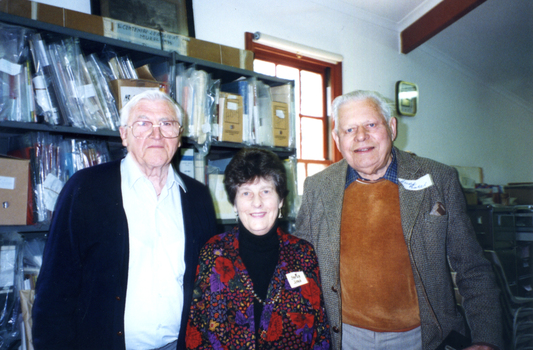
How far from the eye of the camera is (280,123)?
99.4 inches

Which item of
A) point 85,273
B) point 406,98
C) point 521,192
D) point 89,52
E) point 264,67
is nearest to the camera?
point 85,273

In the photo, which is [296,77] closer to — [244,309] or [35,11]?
[35,11]

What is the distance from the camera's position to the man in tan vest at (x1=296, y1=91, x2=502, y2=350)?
4.54 ft

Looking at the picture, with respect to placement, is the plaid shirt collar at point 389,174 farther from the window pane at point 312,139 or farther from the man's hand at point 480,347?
the window pane at point 312,139

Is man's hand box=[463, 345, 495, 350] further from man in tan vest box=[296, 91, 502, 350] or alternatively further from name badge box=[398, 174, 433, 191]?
name badge box=[398, 174, 433, 191]

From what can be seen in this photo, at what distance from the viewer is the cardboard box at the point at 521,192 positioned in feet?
16.3

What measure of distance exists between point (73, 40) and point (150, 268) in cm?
115

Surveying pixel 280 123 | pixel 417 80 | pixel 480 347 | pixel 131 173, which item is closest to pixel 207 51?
pixel 280 123

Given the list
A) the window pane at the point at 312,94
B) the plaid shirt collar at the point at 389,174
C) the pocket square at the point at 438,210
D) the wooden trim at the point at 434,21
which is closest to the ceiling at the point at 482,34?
the wooden trim at the point at 434,21

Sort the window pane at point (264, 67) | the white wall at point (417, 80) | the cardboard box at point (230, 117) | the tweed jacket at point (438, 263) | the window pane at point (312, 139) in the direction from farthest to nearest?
the window pane at point (312, 139)
the window pane at point (264, 67)
the white wall at point (417, 80)
the cardboard box at point (230, 117)
the tweed jacket at point (438, 263)

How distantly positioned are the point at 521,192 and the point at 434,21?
2823 mm

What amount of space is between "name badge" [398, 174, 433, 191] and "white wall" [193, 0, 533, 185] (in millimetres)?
2031

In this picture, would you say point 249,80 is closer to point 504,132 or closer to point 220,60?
point 220,60

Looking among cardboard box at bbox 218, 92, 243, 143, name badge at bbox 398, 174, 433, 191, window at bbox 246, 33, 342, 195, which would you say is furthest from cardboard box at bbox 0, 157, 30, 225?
window at bbox 246, 33, 342, 195
